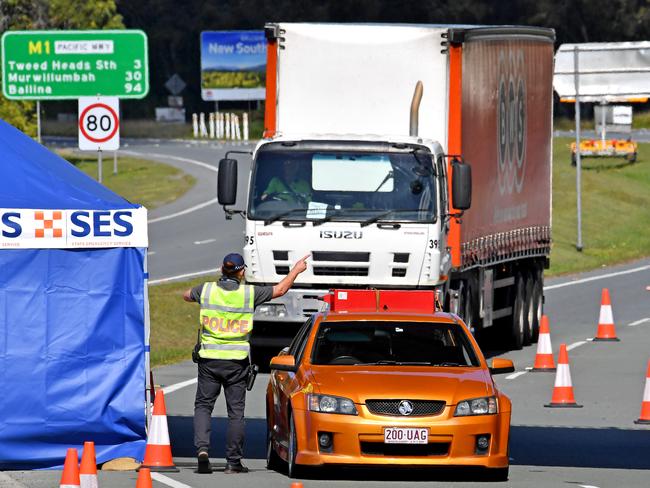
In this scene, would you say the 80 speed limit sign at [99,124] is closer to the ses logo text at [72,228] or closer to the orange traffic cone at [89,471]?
the ses logo text at [72,228]

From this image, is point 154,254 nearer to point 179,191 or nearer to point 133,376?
point 179,191

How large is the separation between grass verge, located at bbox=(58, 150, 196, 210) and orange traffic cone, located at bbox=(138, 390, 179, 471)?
126 feet

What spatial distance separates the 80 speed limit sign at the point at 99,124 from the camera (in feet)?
88.4

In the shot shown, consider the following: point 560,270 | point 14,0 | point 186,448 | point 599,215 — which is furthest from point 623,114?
point 186,448

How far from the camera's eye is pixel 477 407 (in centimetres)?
1415

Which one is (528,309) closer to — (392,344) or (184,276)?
(184,276)

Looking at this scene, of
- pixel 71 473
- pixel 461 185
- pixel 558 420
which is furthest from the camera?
pixel 461 185

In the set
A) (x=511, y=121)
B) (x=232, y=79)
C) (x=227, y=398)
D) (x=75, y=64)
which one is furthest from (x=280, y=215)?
(x=232, y=79)

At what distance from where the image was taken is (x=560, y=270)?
41.1 metres

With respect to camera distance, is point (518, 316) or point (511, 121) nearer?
point (511, 121)

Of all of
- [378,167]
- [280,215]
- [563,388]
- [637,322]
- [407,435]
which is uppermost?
[378,167]

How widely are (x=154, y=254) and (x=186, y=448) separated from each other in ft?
79.8

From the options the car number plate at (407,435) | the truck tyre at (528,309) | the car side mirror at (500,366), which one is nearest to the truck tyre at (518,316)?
the truck tyre at (528,309)

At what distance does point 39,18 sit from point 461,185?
57312 mm
